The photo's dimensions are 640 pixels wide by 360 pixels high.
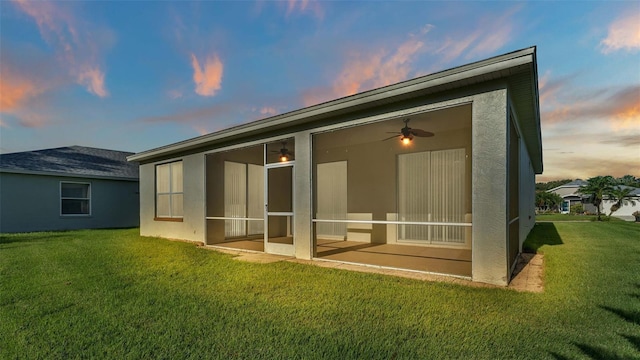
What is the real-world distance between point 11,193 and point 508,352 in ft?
53.4

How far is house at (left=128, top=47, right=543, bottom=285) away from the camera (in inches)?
A: 163

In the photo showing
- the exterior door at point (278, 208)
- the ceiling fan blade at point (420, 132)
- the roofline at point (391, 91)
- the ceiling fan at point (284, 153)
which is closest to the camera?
the roofline at point (391, 91)

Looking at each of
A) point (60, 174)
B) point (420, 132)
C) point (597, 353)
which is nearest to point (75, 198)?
point (60, 174)

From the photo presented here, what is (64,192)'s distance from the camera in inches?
523

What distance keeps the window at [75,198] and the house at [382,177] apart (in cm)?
479

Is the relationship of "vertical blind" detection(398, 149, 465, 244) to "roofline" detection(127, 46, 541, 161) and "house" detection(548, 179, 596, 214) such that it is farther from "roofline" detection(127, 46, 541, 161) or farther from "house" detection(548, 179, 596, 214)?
"house" detection(548, 179, 596, 214)

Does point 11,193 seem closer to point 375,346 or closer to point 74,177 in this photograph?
point 74,177

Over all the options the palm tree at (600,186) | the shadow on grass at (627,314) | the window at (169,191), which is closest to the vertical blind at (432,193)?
the shadow on grass at (627,314)

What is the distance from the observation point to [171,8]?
8.48 m

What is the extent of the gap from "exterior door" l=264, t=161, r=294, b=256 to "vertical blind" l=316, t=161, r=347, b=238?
3.70 ft

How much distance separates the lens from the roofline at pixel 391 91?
3752 millimetres

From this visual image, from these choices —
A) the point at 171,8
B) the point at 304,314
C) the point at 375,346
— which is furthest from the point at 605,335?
the point at 171,8

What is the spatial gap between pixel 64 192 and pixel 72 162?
1804 mm

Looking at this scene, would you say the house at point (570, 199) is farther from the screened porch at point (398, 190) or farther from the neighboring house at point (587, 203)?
the screened porch at point (398, 190)
